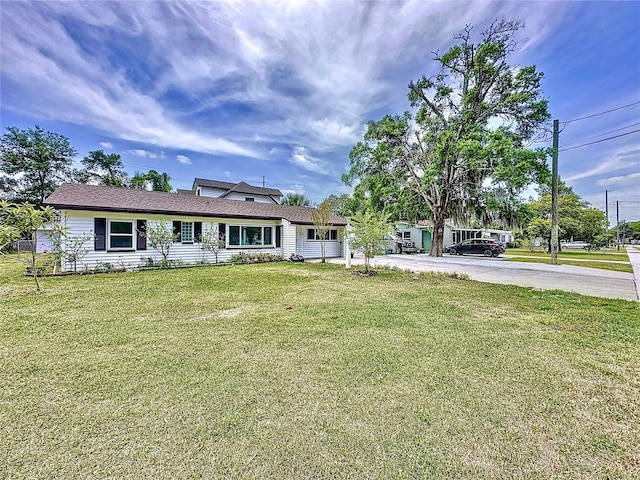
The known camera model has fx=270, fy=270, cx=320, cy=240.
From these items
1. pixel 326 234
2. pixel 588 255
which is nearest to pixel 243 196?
pixel 326 234

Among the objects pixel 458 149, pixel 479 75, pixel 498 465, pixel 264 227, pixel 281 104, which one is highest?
pixel 479 75

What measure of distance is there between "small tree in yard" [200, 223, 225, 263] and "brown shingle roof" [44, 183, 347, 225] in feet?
2.38

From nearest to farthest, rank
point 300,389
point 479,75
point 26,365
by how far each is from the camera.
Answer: point 300,389 → point 26,365 → point 479,75

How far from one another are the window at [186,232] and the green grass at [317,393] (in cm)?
757

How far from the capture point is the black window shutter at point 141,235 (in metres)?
11.9

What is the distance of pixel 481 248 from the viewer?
20.8 meters

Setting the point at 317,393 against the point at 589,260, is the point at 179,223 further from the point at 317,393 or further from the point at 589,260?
the point at 589,260

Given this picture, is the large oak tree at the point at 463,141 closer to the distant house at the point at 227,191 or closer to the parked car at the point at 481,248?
the parked car at the point at 481,248

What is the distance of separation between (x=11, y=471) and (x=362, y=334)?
3.77 meters

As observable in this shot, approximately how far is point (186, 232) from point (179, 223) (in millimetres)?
532

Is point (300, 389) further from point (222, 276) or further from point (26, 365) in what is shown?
point (222, 276)

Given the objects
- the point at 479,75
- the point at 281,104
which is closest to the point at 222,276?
the point at 281,104

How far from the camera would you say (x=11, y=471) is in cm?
181

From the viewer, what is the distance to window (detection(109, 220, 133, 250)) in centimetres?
1138
